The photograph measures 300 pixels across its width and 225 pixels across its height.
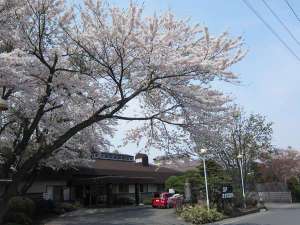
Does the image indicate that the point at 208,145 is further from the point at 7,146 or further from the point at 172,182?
the point at 172,182

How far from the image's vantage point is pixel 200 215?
93.9 ft

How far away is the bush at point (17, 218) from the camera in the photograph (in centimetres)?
2630

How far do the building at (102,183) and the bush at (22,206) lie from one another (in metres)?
5.42

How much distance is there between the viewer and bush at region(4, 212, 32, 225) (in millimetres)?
26295

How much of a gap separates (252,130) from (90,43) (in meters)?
32.7

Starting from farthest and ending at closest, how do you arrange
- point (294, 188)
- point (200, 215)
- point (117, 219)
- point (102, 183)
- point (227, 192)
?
point (294, 188)
point (102, 183)
point (227, 192)
point (117, 219)
point (200, 215)

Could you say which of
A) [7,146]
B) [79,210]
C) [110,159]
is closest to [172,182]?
[110,159]

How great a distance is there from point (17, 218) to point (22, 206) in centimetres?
215

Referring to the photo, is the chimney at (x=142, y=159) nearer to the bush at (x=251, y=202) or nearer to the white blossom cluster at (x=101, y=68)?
the bush at (x=251, y=202)

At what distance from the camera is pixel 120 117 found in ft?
53.6

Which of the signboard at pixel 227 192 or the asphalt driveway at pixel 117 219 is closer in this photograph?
the asphalt driveway at pixel 117 219

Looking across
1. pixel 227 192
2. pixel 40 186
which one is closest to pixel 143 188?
pixel 40 186

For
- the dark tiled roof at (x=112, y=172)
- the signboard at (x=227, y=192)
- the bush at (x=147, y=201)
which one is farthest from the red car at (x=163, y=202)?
the signboard at (x=227, y=192)

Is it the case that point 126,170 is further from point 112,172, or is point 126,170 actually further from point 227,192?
point 227,192
